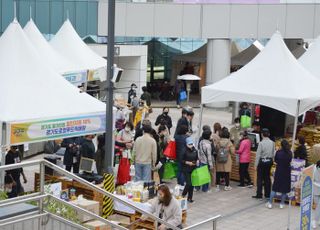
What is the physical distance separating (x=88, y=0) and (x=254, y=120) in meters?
Result: 16.2

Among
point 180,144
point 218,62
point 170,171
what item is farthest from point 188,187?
point 218,62

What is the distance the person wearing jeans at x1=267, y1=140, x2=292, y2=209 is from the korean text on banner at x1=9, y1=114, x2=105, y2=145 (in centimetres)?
398

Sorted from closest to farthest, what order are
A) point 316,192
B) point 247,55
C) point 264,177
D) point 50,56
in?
point 316,192 → point 264,177 → point 50,56 → point 247,55

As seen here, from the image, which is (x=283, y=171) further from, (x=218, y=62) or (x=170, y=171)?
(x=218, y=62)

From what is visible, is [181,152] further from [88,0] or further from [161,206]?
[88,0]

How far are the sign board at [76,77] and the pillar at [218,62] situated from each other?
43.8 feet

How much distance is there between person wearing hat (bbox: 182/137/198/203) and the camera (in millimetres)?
Result: 13859

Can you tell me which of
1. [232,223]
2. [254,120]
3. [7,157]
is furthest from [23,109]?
[254,120]

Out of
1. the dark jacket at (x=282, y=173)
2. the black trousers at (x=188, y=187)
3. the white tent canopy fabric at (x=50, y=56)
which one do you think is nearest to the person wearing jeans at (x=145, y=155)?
the black trousers at (x=188, y=187)

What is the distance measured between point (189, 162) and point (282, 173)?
2.10 m

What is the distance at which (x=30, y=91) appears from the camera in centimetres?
1230

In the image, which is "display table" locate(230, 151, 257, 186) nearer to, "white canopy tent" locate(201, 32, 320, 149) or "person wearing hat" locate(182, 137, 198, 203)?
"white canopy tent" locate(201, 32, 320, 149)

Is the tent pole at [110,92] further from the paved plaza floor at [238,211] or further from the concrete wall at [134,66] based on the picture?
the concrete wall at [134,66]

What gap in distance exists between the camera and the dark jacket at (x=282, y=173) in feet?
44.2
